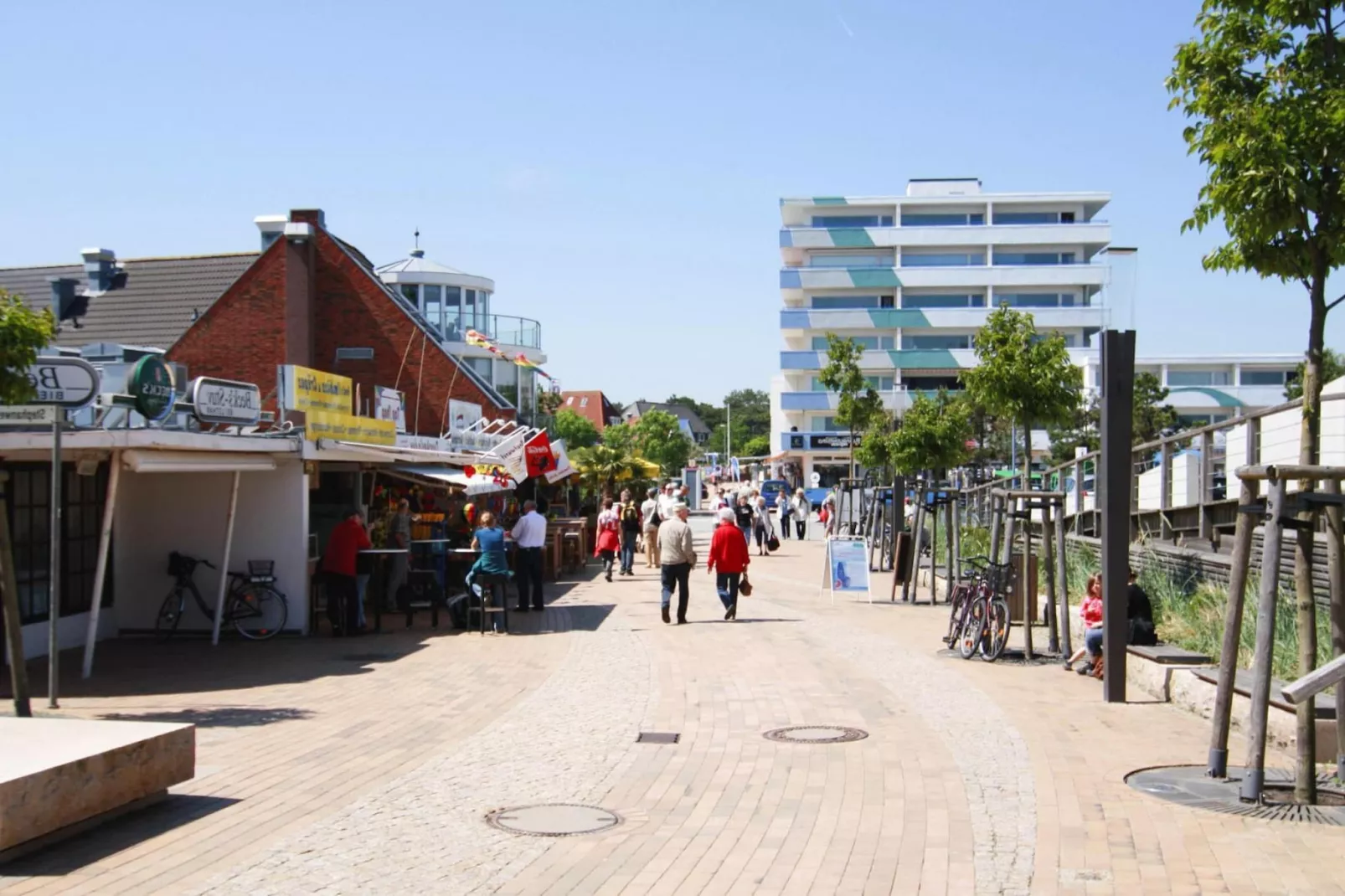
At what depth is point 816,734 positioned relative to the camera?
1005cm

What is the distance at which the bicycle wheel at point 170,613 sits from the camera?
1634cm

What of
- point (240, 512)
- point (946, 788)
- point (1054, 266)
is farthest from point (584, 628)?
point (1054, 266)

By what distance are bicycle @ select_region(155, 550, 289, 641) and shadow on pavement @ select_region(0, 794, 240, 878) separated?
29.0ft

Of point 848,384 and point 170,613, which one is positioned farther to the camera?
point 848,384

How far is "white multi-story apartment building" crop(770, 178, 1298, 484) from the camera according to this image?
249 feet

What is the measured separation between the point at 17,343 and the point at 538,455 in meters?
17.8

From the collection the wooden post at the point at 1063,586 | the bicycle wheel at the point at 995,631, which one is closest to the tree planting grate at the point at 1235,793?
the wooden post at the point at 1063,586

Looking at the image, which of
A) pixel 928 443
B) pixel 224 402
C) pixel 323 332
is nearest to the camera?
pixel 224 402

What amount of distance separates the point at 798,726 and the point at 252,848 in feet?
15.7

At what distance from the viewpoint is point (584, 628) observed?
58.2ft

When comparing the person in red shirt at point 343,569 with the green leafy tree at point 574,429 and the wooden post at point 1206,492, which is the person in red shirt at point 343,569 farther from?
the green leafy tree at point 574,429

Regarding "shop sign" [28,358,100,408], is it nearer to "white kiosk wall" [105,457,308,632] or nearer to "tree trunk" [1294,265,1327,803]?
"white kiosk wall" [105,457,308,632]

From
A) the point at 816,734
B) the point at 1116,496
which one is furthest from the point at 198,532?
the point at 1116,496

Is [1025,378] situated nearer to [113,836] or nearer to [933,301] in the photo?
[113,836]
